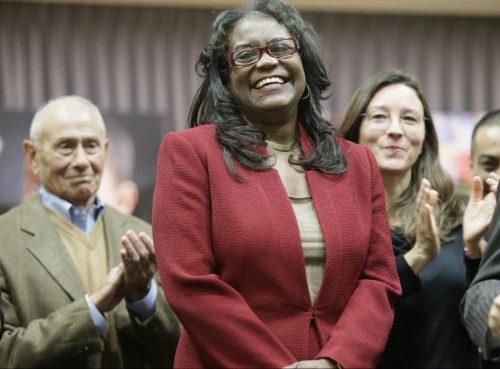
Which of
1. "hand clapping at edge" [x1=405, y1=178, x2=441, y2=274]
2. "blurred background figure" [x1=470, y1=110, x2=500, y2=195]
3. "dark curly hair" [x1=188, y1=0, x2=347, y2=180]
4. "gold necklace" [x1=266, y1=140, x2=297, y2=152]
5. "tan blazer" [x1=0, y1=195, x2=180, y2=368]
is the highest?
"dark curly hair" [x1=188, y1=0, x2=347, y2=180]

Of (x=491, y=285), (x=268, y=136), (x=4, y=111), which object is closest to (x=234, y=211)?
(x=268, y=136)

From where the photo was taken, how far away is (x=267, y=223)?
6.72 ft

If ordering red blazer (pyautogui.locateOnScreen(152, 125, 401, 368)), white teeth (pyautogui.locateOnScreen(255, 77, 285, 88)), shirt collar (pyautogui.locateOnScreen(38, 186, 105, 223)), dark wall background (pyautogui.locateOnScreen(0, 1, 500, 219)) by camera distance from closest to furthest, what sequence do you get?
1. red blazer (pyautogui.locateOnScreen(152, 125, 401, 368))
2. white teeth (pyautogui.locateOnScreen(255, 77, 285, 88))
3. shirt collar (pyautogui.locateOnScreen(38, 186, 105, 223))
4. dark wall background (pyautogui.locateOnScreen(0, 1, 500, 219))

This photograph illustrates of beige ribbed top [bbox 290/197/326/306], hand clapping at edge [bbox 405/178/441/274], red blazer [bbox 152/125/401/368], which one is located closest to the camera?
red blazer [bbox 152/125/401/368]

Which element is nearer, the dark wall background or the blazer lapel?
the blazer lapel

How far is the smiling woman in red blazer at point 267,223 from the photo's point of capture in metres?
2.00

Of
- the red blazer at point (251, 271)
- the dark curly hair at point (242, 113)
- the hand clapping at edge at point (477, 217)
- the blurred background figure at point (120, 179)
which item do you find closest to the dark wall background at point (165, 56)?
the blurred background figure at point (120, 179)

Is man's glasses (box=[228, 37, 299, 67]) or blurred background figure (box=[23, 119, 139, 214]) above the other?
man's glasses (box=[228, 37, 299, 67])

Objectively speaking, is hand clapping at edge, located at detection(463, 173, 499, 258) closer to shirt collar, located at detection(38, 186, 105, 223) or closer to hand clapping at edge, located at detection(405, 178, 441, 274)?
hand clapping at edge, located at detection(405, 178, 441, 274)

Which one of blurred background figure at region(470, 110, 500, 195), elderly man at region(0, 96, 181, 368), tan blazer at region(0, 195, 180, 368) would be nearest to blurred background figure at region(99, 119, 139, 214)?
elderly man at region(0, 96, 181, 368)

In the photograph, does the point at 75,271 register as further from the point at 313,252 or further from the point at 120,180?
Result: the point at 120,180

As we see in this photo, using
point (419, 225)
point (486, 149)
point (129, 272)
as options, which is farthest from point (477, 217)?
point (129, 272)

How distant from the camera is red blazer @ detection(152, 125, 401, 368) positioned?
199cm

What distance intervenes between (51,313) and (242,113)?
1.13 m
